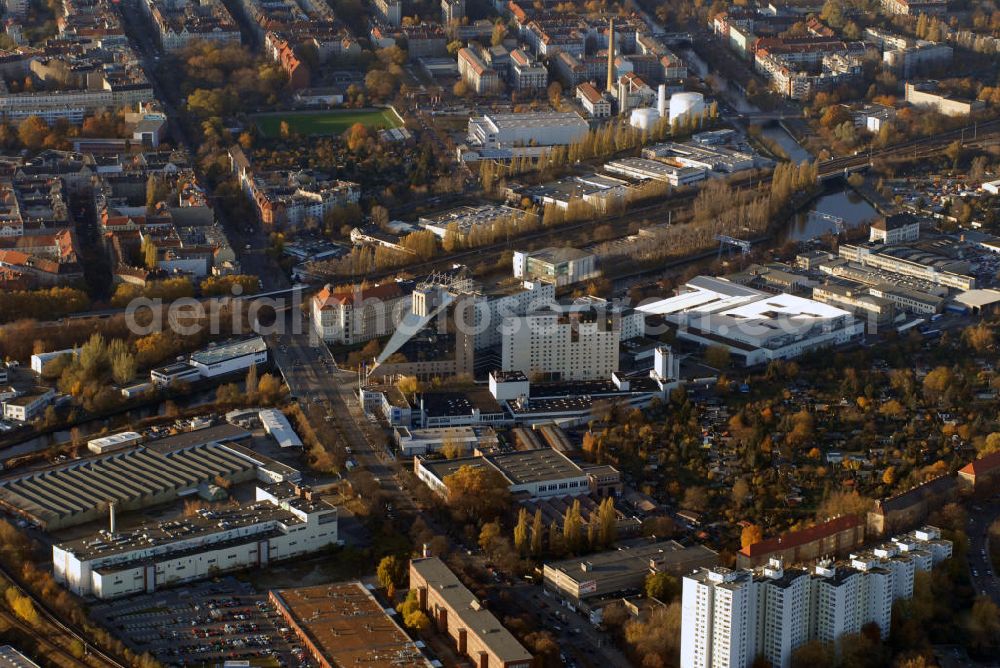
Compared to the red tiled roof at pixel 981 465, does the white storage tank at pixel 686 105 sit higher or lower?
higher

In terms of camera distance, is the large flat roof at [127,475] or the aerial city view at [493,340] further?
the large flat roof at [127,475]

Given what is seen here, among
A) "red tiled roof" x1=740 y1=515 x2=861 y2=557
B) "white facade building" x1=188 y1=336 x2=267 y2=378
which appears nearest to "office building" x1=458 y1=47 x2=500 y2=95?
"white facade building" x1=188 y1=336 x2=267 y2=378

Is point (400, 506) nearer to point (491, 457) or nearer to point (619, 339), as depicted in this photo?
point (491, 457)

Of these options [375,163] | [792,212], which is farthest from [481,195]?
[792,212]

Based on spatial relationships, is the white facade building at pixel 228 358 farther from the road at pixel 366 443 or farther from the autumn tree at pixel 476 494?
the autumn tree at pixel 476 494

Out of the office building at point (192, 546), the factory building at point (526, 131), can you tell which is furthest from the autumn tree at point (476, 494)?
the factory building at point (526, 131)

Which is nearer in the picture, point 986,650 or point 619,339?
point 986,650

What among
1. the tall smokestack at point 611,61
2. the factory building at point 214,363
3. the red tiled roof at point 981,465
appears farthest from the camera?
the tall smokestack at point 611,61
